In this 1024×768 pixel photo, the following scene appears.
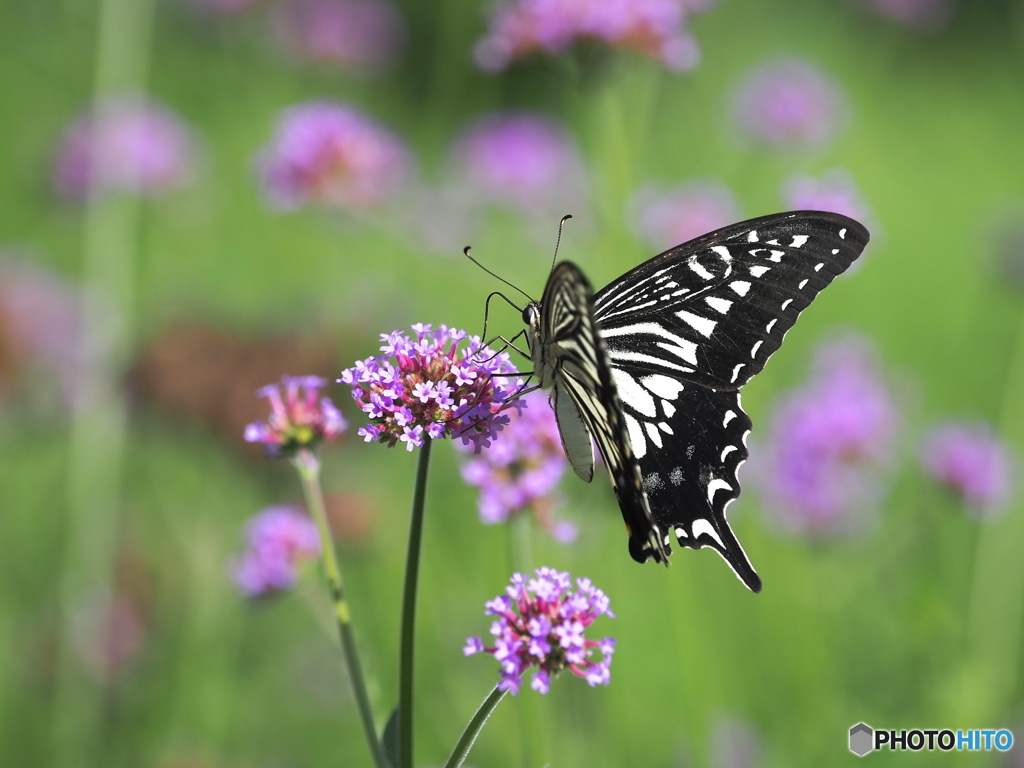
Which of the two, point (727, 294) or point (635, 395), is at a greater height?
point (727, 294)

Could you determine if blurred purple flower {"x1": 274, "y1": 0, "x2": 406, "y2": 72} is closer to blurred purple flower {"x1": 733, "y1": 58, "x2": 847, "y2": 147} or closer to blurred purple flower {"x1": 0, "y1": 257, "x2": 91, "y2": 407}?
blurred purple flower {"x1": 0, "y1": 257, "x2": 91, "y2": 407}

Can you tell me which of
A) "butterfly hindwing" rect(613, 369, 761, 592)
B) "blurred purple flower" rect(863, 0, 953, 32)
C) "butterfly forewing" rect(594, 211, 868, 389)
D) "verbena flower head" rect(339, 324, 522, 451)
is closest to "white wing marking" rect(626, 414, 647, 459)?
"butterfly hindwing" rect(613, 369, 761, 592)

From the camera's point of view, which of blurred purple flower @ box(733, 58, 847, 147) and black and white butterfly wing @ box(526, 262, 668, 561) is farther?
blurred purple flower @ box(733, 58, 847, 147)

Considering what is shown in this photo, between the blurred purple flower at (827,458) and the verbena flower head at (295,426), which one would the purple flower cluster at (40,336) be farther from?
the blurred purple flower at (827,458)

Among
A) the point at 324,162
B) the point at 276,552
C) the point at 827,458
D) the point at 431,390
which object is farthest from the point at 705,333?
the point at 324,162

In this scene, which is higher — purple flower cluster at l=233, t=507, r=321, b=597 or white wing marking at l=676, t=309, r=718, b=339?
white wing marking at l=676, t=309, r=718, b=339

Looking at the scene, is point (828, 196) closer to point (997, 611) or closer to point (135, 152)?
point (997, 611)
